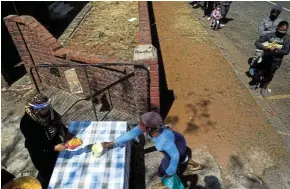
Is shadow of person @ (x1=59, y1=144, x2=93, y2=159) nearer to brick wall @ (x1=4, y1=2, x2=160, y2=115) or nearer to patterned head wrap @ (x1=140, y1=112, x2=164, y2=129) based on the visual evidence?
patterned head wrap @ (x1=140, y1=112, x2=164, y2=129)

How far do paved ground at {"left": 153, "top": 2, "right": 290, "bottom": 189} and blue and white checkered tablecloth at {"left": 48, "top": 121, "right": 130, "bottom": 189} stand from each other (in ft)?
6.01

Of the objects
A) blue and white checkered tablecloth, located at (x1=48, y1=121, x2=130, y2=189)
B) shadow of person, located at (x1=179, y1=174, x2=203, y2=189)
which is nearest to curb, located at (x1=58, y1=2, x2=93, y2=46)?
blue and white checkered tablecloth, located at (x1=48, y1=121, x2=130, y2=189)

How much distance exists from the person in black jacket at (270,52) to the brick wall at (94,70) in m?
2.74

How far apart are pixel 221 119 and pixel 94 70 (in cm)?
297

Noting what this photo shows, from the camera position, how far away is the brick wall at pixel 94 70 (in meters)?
5.36

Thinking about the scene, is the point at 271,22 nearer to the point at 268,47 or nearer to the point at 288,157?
the point at 268,47

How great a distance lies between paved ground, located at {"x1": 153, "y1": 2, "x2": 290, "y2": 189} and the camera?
4.94 m

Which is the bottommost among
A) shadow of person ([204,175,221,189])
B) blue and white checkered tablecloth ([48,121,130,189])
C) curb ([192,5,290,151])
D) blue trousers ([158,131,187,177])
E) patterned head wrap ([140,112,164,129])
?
shadow of person ([204,175,221,189])

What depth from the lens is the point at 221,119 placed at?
605 centimetres

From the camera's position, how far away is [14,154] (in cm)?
551

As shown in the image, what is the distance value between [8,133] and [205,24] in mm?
8232

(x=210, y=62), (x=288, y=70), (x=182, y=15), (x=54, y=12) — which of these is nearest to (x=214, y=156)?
(x=210, y=62)

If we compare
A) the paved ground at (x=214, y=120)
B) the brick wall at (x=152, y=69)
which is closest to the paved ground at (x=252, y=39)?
the paved ground at (x=214, y=120)

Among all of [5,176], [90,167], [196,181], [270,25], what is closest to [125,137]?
[90,167]
